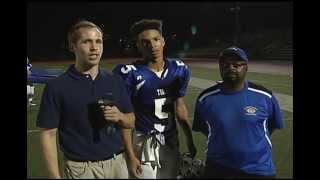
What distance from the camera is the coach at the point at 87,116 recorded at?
2.30 m

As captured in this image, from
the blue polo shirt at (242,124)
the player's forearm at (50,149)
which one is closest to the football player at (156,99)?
the blue polo shirt at (242,124)

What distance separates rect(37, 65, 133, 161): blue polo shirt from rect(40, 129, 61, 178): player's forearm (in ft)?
0.14

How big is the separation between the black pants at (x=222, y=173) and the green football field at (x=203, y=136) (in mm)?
99

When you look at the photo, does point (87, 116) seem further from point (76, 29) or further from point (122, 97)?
point (76, 29)

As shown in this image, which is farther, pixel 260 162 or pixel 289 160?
pixel 289 160

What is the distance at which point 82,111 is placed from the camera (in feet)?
7.63

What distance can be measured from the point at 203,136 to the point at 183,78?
0.39 metres

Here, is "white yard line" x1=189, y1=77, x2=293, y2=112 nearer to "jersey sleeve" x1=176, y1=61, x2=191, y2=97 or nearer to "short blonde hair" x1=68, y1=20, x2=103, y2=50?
"jersey sleeve" x1=176, y1=61, x2=191, y2=97

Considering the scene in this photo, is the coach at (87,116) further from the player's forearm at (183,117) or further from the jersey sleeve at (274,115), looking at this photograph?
the jersey sleeve at (274,115)
